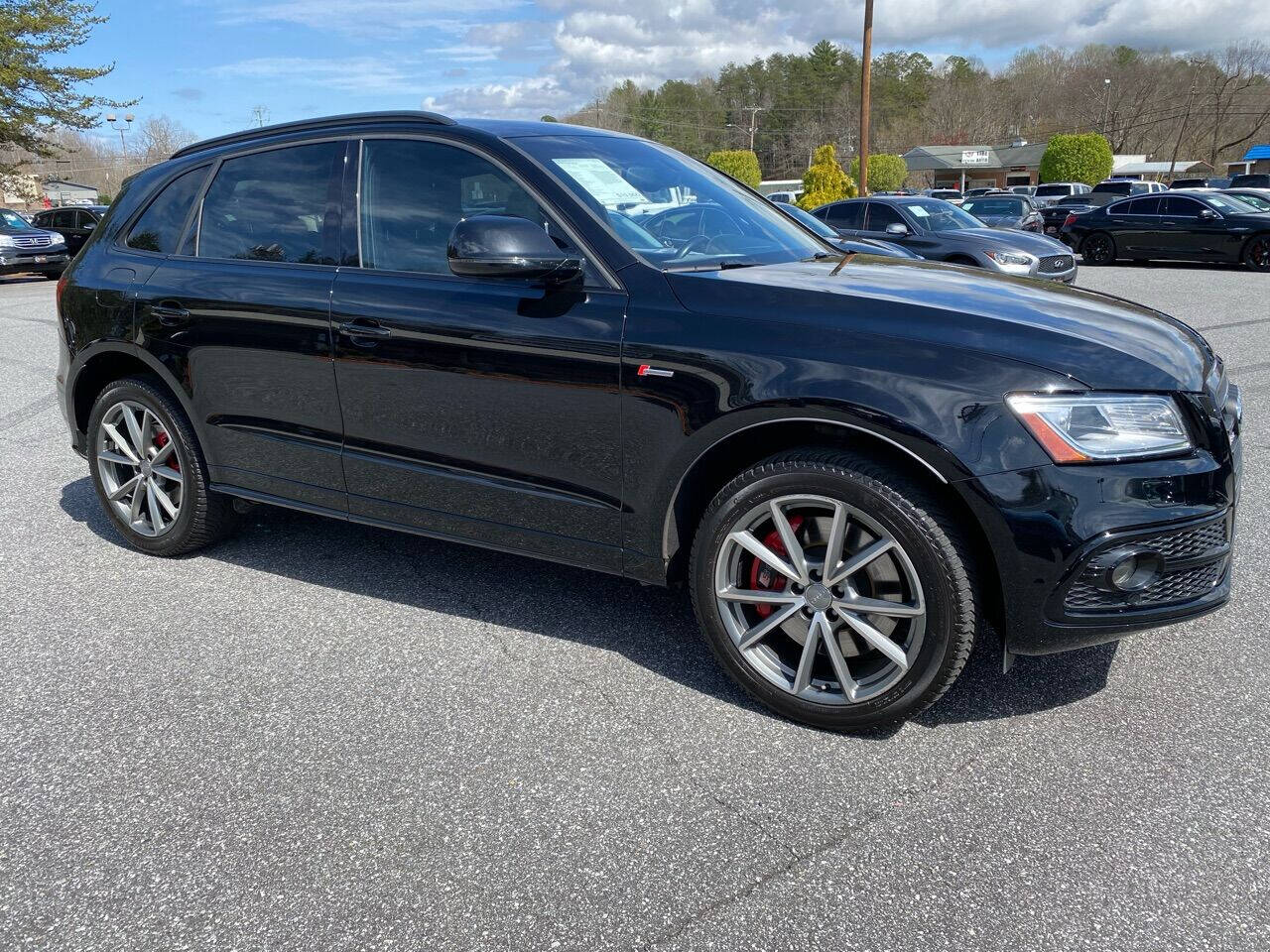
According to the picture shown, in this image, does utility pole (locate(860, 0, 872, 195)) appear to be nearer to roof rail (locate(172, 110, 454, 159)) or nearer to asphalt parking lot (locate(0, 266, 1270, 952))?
roof rail (locate(172, 110, 454, 159))

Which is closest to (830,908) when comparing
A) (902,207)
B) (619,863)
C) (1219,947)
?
(619,863)

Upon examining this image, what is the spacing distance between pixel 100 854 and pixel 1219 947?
8.44ft

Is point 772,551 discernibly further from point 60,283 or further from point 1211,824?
point 60,283

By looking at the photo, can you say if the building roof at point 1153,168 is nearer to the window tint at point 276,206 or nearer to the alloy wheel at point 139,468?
the window tint at point 276,206

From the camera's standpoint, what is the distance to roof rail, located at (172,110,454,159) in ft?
11.8

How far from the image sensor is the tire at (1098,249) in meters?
20.8

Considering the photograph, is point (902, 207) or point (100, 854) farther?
point (902, 207)

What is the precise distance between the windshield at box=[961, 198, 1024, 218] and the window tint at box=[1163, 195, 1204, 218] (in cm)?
614

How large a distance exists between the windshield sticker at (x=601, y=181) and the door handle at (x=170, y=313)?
1.75 m

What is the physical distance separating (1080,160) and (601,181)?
60.9 m

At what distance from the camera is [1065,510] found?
2.54 metres

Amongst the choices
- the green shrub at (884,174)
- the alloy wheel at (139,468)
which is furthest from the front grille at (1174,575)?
the green shrub at (884,174)

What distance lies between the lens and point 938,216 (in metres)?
14.5

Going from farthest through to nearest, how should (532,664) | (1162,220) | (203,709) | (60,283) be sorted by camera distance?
(1162,220)
(60,283)
(532,664)
(203,709)
